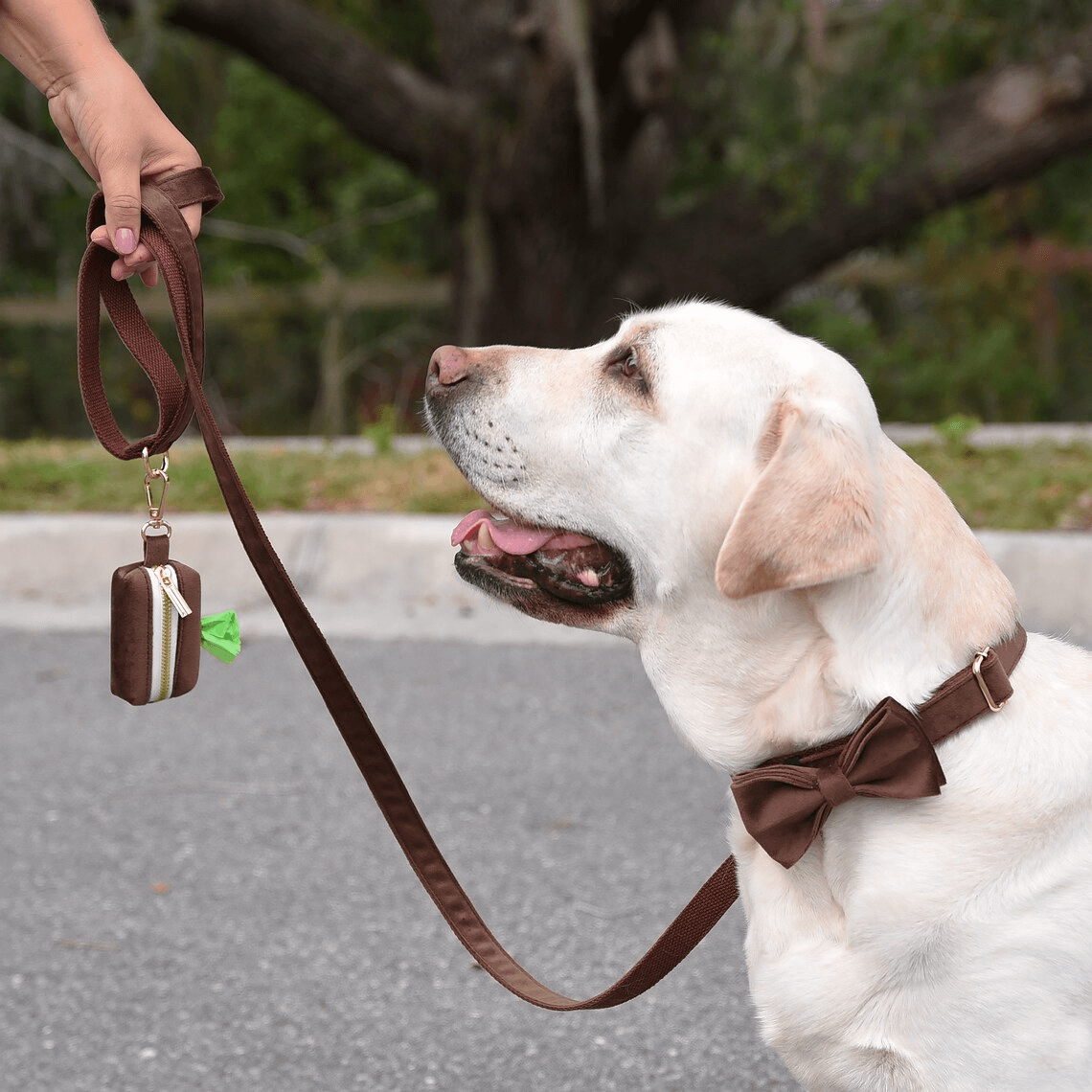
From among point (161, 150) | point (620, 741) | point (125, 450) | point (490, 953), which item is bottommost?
point (620, 741)

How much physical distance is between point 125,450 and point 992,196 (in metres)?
13.1

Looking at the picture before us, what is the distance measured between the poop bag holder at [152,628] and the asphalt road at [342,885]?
0.85 m

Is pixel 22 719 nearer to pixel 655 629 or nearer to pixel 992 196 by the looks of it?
pixel 655 629

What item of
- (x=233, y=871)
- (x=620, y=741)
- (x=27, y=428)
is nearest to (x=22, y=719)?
(x=233, y=871)

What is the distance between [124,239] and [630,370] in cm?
83

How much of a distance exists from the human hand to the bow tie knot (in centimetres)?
126

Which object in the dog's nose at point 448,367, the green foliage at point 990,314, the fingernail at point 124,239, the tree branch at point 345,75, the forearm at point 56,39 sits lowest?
the green foliage at point 990,314

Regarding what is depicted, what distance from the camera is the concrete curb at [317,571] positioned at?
530 centimetres

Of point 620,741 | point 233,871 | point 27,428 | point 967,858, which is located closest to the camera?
point 967,858

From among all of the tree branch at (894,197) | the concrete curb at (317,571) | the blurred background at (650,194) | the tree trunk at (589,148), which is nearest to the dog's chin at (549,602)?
the concrete curb at (317,571)

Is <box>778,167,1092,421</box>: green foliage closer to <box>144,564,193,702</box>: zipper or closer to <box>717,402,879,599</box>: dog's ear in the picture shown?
<box>717,402,879,599</box>: dog's ear

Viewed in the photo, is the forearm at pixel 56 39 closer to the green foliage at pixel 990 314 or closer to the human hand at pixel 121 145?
the human hand at pixel 121 145

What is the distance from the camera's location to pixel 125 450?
211cm

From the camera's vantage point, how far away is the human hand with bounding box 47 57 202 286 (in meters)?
2.01
